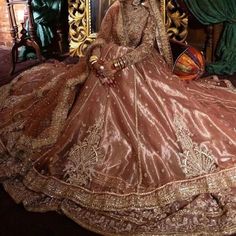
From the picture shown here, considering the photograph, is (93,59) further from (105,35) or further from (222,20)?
(222,20)

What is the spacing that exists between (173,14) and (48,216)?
8.62ft

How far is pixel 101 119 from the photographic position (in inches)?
87.1

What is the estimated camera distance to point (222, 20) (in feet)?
12.5

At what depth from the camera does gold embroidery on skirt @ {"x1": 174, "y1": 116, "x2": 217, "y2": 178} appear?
79.1 inches

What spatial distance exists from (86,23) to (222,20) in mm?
1326

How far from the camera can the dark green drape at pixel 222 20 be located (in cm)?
377

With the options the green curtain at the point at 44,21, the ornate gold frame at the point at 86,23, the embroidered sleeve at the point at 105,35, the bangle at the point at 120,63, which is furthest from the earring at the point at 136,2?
the green curtain at the point at 44,21

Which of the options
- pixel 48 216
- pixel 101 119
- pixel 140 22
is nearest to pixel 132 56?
pixel 140 22

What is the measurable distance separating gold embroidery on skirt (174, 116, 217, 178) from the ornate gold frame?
1.97 metres

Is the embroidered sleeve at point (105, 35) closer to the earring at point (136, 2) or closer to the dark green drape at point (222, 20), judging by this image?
the earring at point (136, 2)

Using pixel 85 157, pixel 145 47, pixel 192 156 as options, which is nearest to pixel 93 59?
pixel 145 47

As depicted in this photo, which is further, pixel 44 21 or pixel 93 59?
pixel 44 21

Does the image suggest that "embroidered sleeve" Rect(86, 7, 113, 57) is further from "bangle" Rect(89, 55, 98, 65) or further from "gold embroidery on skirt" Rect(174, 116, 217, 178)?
"gold embroidery on skirt" Rect(174, 116, 217, 178)

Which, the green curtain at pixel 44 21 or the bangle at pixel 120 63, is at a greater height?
the bangle at pixel 120 63
